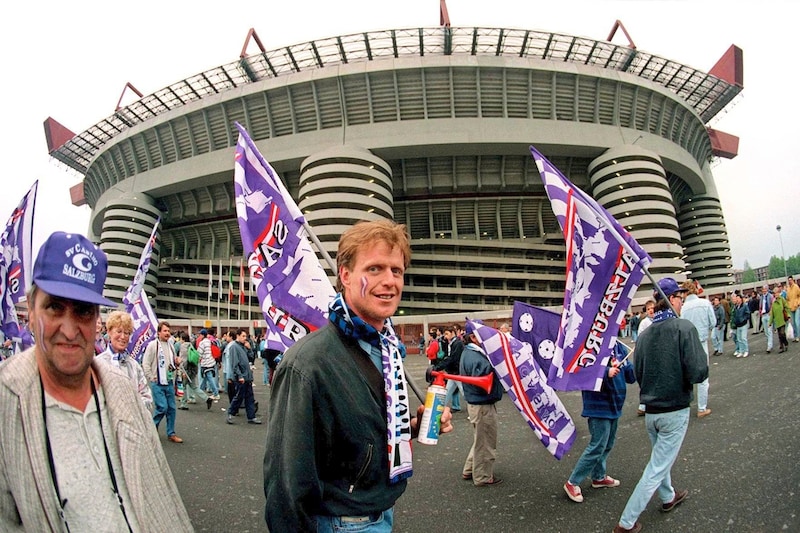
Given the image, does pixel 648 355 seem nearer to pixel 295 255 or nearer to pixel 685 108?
pixel 295 255

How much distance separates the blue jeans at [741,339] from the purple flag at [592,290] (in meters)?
9.66

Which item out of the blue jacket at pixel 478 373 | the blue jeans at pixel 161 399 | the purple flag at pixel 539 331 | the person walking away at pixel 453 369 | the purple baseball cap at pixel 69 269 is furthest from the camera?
the person walking away at pixel 453 369

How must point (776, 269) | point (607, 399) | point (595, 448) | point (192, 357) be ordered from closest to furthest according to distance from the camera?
point (595, 448) < point (607, 399) < point (192, 357) < point (776, 269)

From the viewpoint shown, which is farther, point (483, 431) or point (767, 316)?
point (767, 316)

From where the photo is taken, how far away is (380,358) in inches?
77.4

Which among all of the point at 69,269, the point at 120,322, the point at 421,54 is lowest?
the point at 120,322

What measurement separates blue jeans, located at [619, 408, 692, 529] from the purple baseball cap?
4104 millimetres

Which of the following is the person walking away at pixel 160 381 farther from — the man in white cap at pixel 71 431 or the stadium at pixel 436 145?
the stadium at pixel 436 145

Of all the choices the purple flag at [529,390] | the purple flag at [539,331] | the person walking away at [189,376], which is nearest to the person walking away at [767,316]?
the purple flag at [539,331]

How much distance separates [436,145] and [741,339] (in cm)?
3212

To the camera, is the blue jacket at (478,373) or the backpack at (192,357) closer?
the blue jacket at (478,373)

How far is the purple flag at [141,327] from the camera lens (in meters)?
8.79

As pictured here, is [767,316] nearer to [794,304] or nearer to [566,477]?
[794,304]


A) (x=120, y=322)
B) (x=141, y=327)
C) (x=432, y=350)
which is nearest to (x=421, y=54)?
(x=432, y=350)
